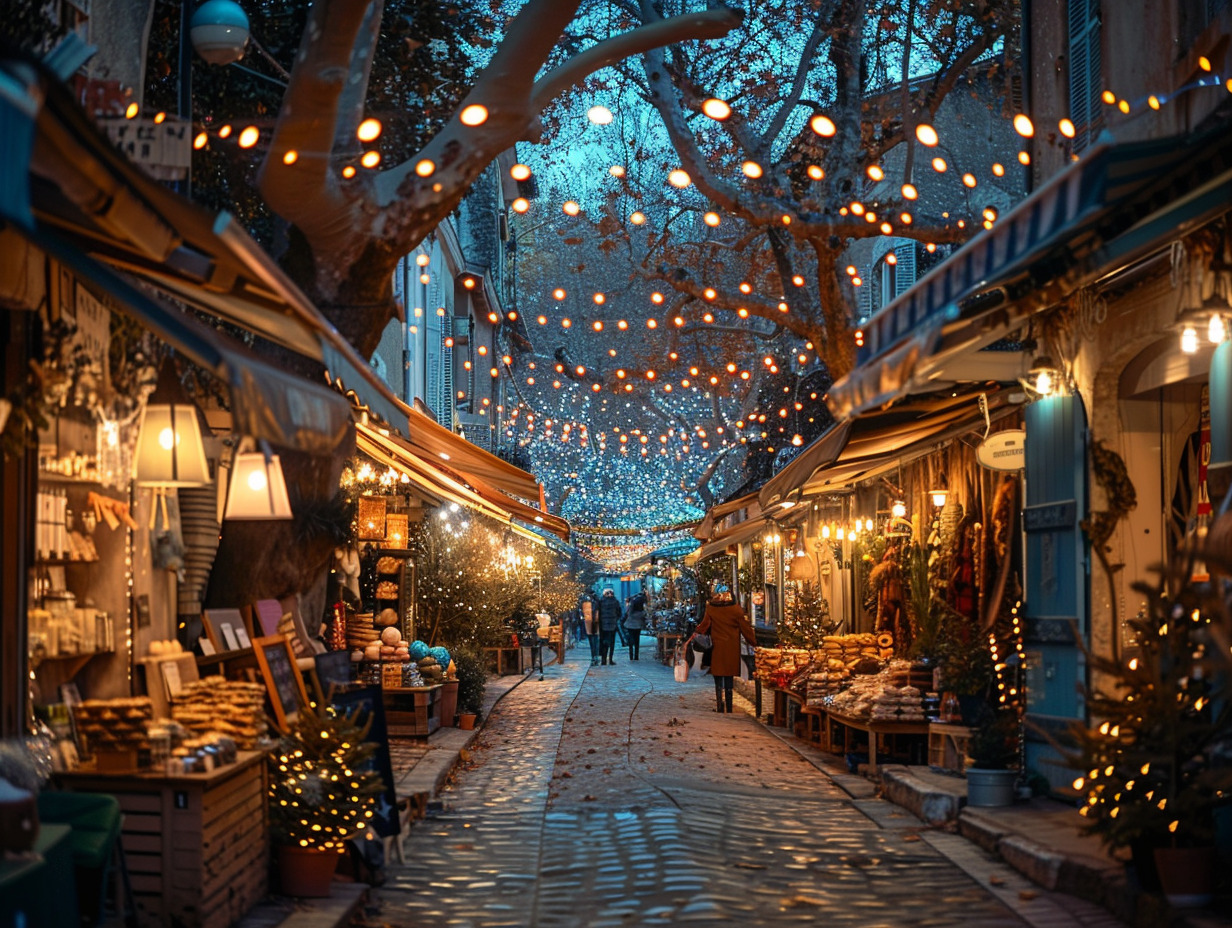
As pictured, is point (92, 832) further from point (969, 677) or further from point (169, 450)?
point (969, 677)

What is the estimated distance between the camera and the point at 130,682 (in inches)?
304

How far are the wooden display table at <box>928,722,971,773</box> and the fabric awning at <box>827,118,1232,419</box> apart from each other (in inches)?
223

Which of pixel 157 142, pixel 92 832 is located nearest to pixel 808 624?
pixel 157 142

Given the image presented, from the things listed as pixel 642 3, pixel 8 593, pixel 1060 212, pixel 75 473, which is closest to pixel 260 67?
pixel 642 3

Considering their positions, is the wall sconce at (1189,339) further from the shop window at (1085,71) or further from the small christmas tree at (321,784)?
the small christmas tree at (321,784)

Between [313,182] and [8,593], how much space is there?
3.59m

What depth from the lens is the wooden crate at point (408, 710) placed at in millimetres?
15430

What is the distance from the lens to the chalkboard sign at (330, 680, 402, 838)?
923 cm

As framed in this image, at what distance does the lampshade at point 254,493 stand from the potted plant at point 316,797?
130 cm

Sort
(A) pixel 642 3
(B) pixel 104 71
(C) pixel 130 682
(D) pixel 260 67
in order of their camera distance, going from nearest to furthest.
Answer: (C) pixel 130 682, (B) pixel 104 71, (D) pixel 260 67, (A) pixel 642 3

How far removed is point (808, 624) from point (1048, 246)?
1530 cm

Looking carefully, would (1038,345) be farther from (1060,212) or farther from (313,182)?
(313,182)

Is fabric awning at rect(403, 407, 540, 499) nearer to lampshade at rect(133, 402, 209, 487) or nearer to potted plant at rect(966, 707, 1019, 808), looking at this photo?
lampshade at rect(133, 402, 209, 487)

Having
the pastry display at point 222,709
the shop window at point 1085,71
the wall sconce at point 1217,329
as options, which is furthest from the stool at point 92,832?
the shop window at point 1085,71
